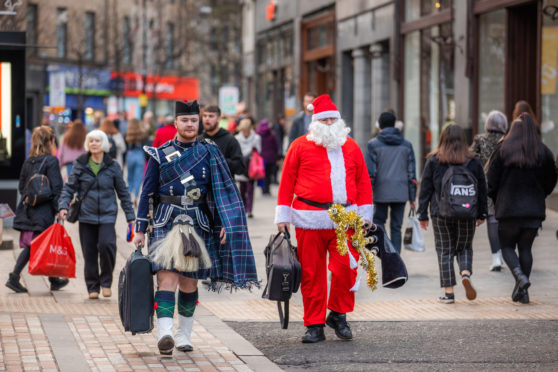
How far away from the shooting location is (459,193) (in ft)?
32.2

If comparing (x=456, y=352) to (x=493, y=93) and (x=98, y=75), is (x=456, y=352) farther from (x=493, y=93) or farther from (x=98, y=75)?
(x=98, y=75)

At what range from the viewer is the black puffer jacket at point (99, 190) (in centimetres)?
1013

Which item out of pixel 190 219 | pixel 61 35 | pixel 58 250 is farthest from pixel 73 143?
pixel 61 35

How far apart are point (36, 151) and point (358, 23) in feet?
58.4

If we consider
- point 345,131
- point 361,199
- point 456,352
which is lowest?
point 456,352

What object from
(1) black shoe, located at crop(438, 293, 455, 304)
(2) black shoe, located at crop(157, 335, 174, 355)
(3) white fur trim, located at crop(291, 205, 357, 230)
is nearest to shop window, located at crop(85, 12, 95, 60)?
(1) black shoe, located at crop(438, 293, 455, 304)

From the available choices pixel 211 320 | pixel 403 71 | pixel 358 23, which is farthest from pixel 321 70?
pixel 211 320

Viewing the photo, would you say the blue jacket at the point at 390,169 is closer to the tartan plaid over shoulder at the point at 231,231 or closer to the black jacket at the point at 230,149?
the black jacket at the point at 230,149

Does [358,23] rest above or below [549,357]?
above

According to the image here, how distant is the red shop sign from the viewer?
6738 centimetres

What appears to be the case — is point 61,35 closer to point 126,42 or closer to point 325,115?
point 126,42

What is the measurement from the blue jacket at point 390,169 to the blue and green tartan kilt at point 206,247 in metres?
4.83

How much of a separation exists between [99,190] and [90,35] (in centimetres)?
5110

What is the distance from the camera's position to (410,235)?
11297 millimetres
